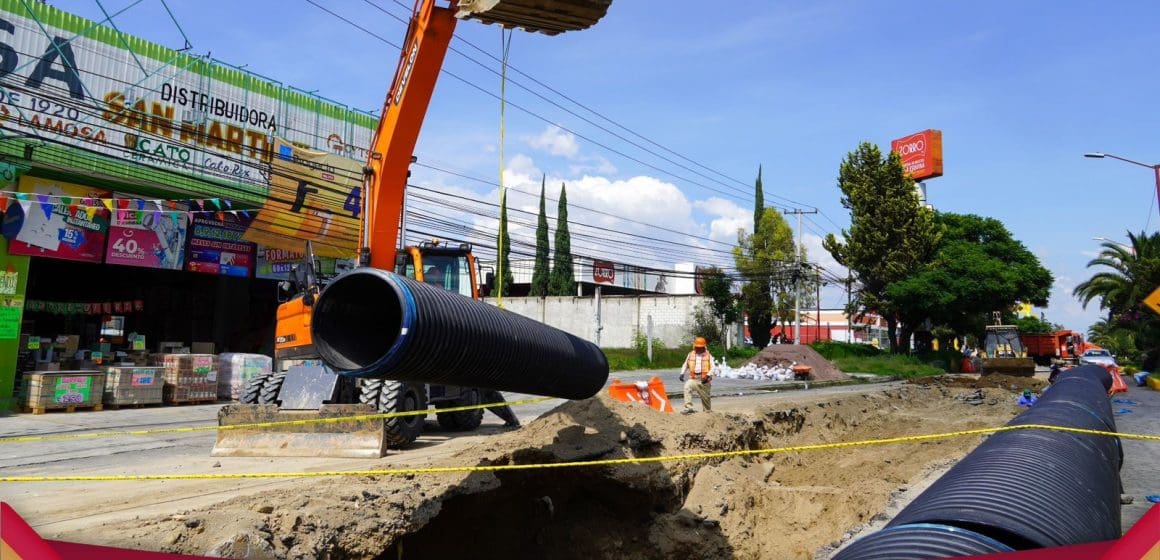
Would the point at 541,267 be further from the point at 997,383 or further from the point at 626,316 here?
the point at 997,383

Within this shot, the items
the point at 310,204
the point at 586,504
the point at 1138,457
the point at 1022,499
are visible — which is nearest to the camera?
the point at 1022,499

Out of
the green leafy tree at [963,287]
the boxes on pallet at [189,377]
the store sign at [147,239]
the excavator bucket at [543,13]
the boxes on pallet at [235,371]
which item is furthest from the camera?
the green leafy tree at [963,287]

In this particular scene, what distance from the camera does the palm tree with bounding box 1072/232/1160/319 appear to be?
127 ft

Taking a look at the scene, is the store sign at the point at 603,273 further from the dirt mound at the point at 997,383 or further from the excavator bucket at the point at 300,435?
the excavator bucket at the point at 300,435

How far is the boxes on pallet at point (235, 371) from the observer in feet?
59.7

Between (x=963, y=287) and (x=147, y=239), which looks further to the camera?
(x=963, y=287)

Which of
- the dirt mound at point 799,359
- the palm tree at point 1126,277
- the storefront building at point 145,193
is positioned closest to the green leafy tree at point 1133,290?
the palm tree at point 1126,277

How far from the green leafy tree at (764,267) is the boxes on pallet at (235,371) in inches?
1200

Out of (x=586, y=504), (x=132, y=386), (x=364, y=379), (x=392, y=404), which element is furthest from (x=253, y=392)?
(x=132, y=386)

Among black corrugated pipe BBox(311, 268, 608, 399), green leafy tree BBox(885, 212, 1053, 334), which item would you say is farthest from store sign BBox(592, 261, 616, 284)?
black corrugated pipe BBox(311, 268, 608, 399)

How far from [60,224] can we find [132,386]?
11.6 ft

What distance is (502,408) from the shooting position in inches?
519

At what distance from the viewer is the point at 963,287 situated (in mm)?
35125

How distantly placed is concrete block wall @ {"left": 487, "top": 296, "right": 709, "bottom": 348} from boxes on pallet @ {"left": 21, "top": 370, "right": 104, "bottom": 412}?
30149mm
